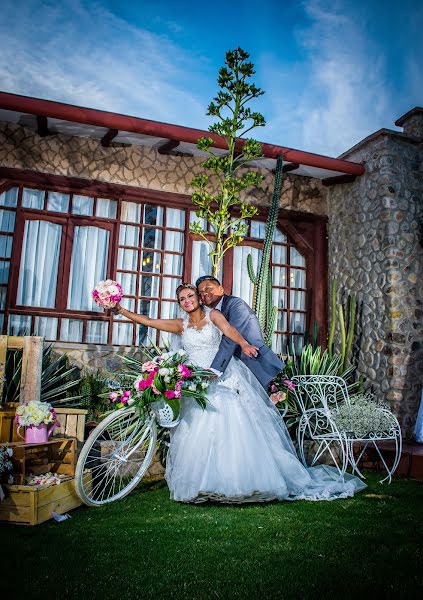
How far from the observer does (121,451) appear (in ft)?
14.6

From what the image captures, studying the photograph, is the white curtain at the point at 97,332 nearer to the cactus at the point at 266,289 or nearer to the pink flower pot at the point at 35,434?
the cactus at the point at 266,289

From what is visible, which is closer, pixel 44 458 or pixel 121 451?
pixel 44 458

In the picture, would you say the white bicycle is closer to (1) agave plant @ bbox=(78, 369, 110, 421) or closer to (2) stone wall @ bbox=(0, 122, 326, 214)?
(1) agave plant @ bbox=(78, 369, 110, 421)

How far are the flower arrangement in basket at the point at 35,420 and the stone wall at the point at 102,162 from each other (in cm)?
428

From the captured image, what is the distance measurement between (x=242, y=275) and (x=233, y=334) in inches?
154

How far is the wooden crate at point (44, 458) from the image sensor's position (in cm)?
388

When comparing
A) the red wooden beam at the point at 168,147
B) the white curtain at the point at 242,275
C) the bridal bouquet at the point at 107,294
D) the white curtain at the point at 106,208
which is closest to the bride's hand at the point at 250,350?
the bridal bouquet at the point at 107,294

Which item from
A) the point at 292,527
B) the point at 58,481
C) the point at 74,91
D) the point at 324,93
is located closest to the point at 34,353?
the point at 58,481

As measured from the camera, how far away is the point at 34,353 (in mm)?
4621

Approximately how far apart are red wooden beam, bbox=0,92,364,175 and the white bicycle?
402 cm

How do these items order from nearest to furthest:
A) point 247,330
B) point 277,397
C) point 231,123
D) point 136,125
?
1. point 247,330
2. point 277,397
3. point 231,123
4. point 136,125

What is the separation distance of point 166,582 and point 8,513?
59.7 inches

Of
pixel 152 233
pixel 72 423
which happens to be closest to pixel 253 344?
pixel 72 423

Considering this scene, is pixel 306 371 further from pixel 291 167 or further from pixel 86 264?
pixel 86 264
